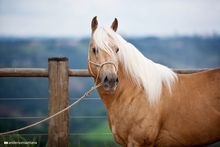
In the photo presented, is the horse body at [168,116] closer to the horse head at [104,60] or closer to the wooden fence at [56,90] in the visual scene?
the horse head at [104,60]

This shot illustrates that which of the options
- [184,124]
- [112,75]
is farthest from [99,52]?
[184,124]

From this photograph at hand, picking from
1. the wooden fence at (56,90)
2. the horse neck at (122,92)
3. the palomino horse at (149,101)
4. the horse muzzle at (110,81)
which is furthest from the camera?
the wooden fence at (56,90)

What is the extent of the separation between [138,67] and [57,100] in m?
1.38

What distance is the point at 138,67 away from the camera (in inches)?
80.1

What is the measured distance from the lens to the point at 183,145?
77.3 inches

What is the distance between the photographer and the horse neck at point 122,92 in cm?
199

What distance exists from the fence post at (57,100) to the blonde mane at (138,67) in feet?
3.47

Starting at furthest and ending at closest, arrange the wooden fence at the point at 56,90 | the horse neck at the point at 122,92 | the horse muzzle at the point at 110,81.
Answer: the wooden fence at the point at 56,90, the horse neck at the point at 122,92, the horse muzzle at the point at 110,81

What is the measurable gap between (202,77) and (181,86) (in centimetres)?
25

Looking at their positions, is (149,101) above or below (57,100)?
above

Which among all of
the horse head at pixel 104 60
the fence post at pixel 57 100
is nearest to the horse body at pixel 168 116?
the horse head at pixel 104 60

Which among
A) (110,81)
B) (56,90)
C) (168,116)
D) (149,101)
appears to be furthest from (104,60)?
(56,90)

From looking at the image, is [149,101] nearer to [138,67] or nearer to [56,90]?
[138,67]

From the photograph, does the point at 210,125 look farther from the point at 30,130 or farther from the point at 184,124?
the point at 30,130
